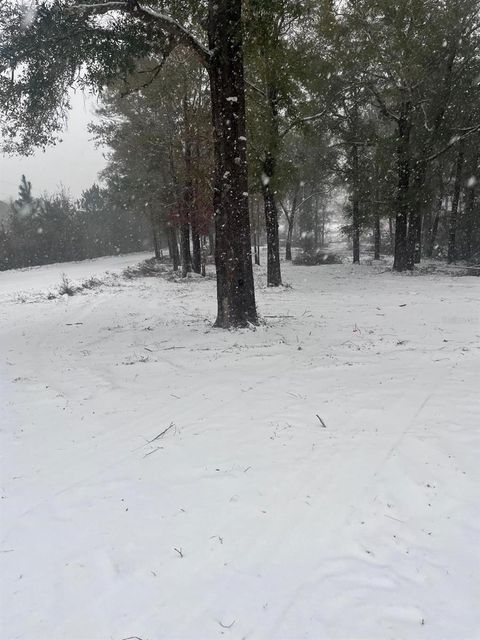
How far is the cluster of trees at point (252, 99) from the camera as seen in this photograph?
7.98m

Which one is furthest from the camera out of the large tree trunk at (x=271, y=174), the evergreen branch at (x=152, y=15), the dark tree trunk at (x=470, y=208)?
the dark tree trunk at (x=470, y=208)

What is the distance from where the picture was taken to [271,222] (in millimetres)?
16375

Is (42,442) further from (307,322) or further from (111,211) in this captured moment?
(111,211)

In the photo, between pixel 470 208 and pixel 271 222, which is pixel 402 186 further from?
pixel 470 208

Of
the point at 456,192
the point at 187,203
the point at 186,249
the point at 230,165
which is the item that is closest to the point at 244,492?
the point at 230,165

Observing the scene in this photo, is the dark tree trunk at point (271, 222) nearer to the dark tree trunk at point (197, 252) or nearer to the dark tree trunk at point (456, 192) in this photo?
the dark tree trunk at point (197, 252)

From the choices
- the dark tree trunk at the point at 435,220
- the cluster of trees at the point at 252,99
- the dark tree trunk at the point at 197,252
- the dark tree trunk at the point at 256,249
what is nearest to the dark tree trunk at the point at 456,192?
the cluster of trees at the point at 252,99

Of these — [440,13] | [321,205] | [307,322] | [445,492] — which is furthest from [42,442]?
[321,205]

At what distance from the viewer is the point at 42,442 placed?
4.46 metres

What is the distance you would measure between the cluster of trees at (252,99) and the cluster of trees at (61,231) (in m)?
22.8

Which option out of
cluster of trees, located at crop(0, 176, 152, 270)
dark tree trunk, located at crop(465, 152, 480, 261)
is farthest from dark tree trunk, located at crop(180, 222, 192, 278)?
cluster of trees, located at crop(0, 176, 152, 270)

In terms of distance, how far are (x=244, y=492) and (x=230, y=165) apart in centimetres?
667

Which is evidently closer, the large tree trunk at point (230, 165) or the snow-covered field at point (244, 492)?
the snow-covered field at point (244, 492)

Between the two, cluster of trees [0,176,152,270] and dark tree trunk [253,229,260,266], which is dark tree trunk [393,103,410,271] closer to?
dark tree trunk [253,229,260,266]
